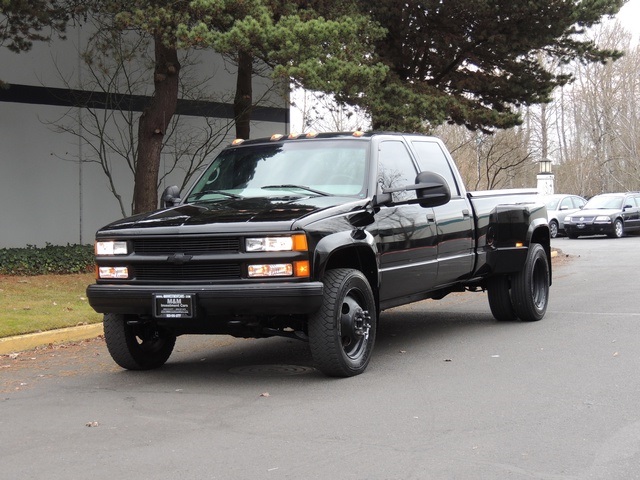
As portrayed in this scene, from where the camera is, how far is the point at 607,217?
108 ft

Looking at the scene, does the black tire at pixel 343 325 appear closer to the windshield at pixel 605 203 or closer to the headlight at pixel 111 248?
the headlight at pixel 111 248

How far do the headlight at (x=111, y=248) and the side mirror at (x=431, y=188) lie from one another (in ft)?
8.21

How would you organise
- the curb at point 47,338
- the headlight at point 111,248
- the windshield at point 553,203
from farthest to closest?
the windshield at point 553,203, the curb at point 47,338, the headlight at point 111,248

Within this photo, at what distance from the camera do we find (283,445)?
5609mm

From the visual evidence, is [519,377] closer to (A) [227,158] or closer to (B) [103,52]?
(A) [227,158]

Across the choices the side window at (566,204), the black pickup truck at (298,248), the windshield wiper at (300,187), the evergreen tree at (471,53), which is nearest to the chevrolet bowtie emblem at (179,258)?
A: the black pickup truck at (298,248)

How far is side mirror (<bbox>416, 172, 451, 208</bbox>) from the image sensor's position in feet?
26.9

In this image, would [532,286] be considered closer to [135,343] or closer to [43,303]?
[135,343]

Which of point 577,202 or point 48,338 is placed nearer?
point 48,338

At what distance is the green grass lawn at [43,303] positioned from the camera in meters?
10.6

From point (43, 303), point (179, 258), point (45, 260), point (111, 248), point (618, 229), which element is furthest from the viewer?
point (618, 229)

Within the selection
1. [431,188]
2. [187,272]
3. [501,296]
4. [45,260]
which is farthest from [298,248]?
[45,260]

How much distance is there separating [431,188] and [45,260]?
10.1m

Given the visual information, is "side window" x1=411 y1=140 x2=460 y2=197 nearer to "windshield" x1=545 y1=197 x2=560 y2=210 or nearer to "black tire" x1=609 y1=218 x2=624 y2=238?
"black tire" x1=609 y1=218 x2=624 y2=238
